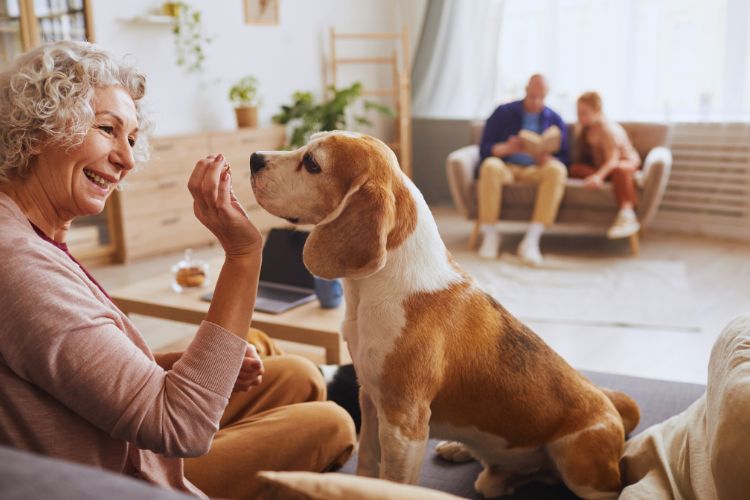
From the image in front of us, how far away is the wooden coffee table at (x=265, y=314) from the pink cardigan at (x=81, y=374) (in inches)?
49.4

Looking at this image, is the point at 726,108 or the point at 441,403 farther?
the point at 726,108

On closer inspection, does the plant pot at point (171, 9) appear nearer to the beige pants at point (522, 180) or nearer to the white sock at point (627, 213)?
the beige pants at point (522, 180)

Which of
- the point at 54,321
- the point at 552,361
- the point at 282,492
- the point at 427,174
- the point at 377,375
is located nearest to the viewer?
the point at 282,492

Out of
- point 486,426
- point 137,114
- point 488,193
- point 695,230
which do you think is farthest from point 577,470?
point 695,230

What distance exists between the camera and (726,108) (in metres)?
5.05

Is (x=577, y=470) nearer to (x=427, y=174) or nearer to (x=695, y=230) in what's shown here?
(x=695, y=230)

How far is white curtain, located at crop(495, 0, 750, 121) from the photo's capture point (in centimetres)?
501

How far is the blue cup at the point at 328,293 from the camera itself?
2465 millimetres

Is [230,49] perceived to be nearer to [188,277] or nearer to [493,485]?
[188,277]

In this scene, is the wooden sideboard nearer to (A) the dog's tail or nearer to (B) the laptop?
(B) the laptop

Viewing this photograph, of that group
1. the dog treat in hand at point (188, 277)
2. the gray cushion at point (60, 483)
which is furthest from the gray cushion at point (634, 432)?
the dog treat in hand at point (188, 277)

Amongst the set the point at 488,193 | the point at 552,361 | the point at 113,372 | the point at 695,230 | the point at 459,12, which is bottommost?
the point at 695,230

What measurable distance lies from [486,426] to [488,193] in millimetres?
3489

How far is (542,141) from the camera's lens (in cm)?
471
